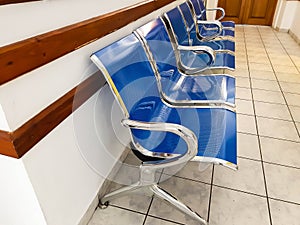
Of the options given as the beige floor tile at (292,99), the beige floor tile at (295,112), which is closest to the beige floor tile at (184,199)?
the beige floor tile at (295,112)

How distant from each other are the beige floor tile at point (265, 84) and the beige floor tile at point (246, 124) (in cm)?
73

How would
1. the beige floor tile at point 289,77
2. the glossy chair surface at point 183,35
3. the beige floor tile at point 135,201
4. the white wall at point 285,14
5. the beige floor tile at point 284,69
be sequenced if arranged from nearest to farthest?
the beige floor tile at point 135,201
the glossy chair surface at point 183,35
the beige floor tile at point 289,77
the beige floor tile at point 284,69
the white wall at point 285,14

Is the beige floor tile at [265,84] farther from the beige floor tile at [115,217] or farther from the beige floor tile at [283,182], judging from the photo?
the beige floor tile at [115,217]

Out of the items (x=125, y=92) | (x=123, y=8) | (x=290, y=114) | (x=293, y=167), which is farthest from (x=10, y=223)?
(x=290, y=114)

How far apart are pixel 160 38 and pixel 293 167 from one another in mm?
1243

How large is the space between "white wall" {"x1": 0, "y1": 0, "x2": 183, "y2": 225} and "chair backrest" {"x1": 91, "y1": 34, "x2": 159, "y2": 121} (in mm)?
97

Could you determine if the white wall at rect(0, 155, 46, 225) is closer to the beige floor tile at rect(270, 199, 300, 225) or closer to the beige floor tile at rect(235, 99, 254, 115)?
the beige floor tile at rect(270, 199, 300, 225)

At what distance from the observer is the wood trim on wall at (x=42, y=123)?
718 millimetres

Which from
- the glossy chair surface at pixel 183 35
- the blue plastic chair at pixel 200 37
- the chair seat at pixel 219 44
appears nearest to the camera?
the glossy chair surface at pixel 183 35

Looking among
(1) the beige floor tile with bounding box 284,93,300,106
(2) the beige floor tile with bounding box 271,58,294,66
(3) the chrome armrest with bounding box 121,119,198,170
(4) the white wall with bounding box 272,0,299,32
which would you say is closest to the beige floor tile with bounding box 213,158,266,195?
(3) the chrome armrest with bounding box 121,119,198,170

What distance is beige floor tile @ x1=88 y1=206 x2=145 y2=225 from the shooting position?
1.28m

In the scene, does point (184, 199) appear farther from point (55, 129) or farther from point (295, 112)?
point (295, 112)

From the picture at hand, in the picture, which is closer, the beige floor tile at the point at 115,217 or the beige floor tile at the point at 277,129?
the beige floor tile at the point at 115,217

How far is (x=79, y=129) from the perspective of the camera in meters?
1.08
